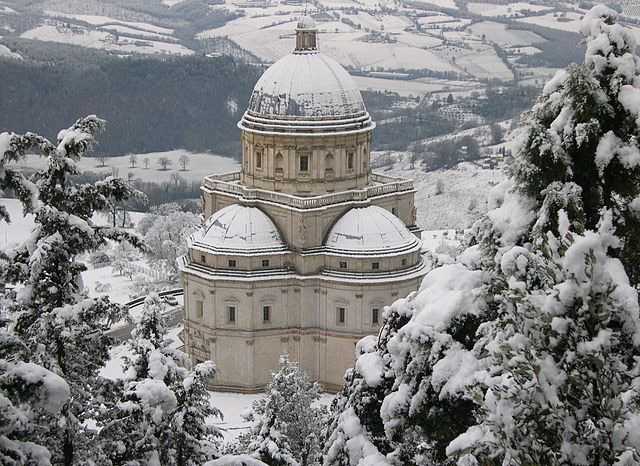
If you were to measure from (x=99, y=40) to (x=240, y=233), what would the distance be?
13472 cm

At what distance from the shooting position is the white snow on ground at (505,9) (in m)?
188

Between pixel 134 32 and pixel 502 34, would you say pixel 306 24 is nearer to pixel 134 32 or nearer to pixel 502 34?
pixel 134 32

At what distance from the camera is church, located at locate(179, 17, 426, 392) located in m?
37.8

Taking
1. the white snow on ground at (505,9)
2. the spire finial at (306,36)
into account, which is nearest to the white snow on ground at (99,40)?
the white snow on ground at (505,9)

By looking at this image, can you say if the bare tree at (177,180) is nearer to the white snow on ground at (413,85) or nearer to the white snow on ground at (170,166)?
the white snow on ground at (170,166)

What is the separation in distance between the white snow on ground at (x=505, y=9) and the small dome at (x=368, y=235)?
6132 inches

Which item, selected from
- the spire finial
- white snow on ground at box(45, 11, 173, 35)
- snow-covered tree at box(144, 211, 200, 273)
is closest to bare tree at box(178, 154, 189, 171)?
snow-covered tree at box(144, 211, 200, 273)

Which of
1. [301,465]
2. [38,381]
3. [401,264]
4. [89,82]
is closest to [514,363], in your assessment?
[38,381]

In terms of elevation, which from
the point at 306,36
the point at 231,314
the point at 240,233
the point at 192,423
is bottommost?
the point at 231,314

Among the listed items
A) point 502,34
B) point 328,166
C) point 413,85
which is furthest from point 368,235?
point 502,34

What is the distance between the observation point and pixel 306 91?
39.9 metres

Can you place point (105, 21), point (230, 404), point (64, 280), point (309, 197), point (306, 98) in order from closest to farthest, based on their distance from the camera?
1. point (64, 280)
2. point (230, 404)
3. point (309, 197)
4. point (306, 98)
5. point (105, 21)

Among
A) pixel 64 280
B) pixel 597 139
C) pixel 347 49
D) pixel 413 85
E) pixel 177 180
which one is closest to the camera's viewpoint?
pixel 597 139

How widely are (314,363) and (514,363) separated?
94.7 feet
